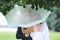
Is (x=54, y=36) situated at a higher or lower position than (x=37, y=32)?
higher

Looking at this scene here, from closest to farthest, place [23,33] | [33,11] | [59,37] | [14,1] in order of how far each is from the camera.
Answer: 1. [14,1]
2. [33,11]
3. [23,33]
4. [59,37]

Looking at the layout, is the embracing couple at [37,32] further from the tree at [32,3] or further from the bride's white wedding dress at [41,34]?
the tree at [32,3]

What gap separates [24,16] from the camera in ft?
6.00

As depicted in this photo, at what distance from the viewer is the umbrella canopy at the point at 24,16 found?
181 cm

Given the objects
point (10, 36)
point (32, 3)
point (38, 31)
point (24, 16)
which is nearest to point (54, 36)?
point (10, 36)

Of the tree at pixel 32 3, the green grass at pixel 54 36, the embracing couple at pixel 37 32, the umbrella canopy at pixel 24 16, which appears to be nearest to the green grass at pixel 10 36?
the green grass at pixel 54 36

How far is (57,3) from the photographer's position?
159 cm

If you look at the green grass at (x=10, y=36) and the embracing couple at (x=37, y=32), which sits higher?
the green grass at (x=10, y=36)

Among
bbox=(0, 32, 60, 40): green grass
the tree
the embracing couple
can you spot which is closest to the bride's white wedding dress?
the embracing couple

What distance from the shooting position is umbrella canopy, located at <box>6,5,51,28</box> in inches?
71.3

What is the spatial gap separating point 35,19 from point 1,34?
11.6 ft

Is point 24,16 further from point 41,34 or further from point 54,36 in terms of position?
point 54,36

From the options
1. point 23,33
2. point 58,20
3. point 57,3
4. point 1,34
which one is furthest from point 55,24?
point 57,3

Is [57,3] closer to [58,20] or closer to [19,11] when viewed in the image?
[19,11]
